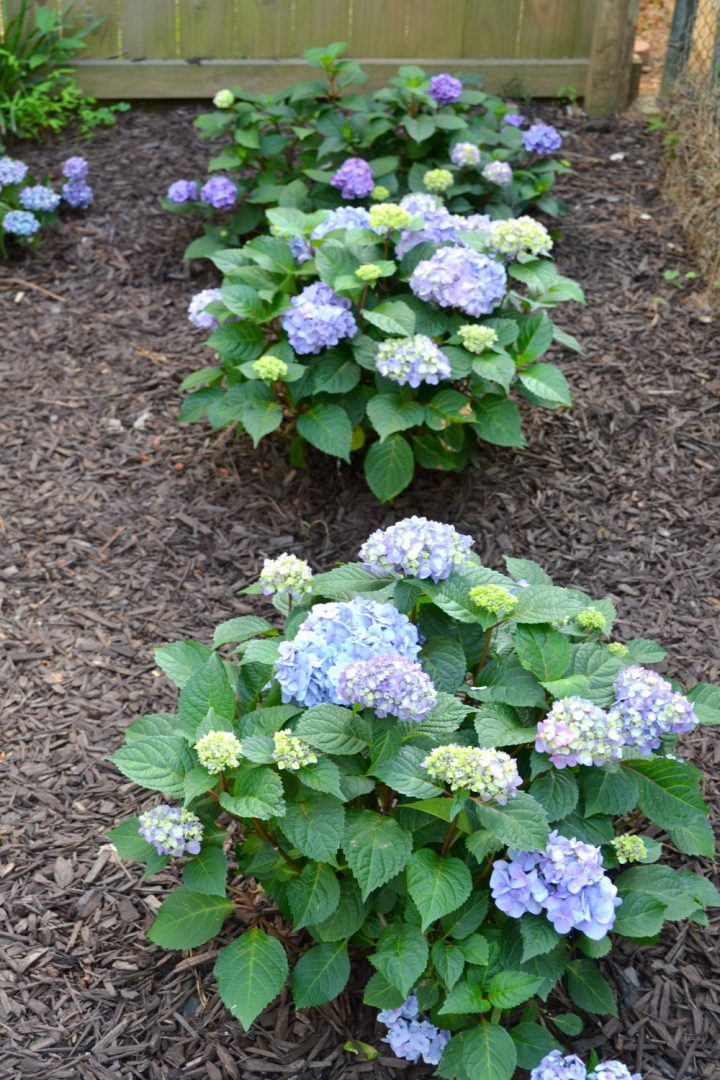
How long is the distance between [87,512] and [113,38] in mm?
2745

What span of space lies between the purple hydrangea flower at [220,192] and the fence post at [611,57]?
1.90 m

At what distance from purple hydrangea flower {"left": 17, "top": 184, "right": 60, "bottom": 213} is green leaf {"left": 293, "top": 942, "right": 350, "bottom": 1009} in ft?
11.3

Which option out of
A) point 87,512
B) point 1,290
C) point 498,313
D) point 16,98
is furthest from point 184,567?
point 16,98

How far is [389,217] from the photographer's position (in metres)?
3.51

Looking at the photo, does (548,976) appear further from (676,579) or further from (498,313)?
(498,313)

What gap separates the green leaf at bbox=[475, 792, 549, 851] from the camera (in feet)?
6.68

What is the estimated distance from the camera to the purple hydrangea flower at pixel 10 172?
473 centimetres

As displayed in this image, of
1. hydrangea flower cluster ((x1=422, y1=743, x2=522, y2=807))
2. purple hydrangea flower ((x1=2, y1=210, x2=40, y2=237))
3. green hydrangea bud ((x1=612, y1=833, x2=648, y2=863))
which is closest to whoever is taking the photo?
hydrangea flower cluster ((x1=422, y1=743, x2=522, y2=807))

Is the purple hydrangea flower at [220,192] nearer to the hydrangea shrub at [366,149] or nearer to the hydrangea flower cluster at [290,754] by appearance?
the hydrangea shrub at [366,149]

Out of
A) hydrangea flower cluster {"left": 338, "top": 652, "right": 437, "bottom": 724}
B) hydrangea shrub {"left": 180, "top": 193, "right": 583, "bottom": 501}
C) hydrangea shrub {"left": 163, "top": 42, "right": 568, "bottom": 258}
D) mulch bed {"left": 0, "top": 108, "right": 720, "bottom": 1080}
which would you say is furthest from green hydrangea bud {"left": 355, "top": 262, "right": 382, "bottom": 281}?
hydrangea flower cluster {"left": 338, "top": 652, "right": 437, "bottom": 724}

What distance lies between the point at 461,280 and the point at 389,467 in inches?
22.0

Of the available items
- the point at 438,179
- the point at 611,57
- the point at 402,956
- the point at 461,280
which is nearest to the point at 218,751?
the point at 402,956

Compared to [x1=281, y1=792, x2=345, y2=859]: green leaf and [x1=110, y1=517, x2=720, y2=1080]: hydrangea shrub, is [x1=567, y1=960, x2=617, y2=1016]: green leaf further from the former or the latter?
[x1=281, y1=792, x2=345, y2=859]: green leaf

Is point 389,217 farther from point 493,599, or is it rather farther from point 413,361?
point 493,599
